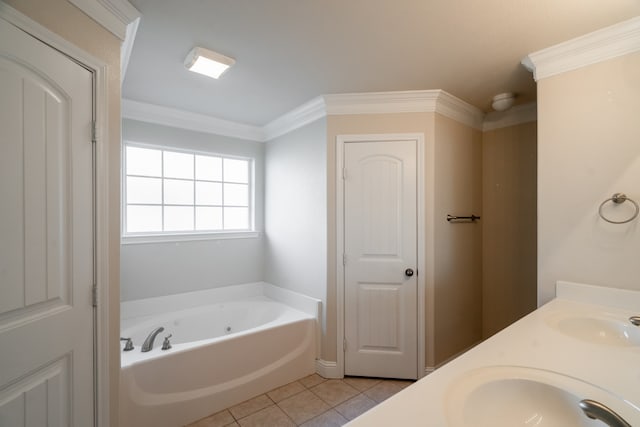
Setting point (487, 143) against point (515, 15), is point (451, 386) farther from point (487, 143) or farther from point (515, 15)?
point (487, 143)

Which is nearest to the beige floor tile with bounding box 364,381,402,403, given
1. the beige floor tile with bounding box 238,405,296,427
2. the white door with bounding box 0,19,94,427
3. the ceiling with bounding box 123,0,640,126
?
the beige floor tile with bounding box 238,405,296,427

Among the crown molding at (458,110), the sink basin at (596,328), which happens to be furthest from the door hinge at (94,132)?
the crown molding at (458,110)

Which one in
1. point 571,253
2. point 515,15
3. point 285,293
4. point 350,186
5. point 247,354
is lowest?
point 247,354

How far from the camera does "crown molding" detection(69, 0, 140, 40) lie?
1209mm

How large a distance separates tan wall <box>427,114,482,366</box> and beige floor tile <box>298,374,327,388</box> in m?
0.99

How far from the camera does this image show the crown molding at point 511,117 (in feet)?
8.29

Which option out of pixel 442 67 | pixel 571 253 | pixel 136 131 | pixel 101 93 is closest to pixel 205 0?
pixel 101 93

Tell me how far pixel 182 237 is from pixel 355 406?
2099 millimetres

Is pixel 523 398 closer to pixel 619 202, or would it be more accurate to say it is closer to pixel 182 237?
pixel 619 202

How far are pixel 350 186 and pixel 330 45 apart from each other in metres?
1.08

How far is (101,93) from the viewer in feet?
4.10

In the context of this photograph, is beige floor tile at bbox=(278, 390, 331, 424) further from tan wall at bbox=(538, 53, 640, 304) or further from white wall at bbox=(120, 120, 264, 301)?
tan wall at bbox=(538, 53, 640, 304)

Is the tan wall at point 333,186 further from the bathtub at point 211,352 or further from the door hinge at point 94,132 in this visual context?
the door hinge at point 94,132

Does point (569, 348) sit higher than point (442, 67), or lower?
lower
